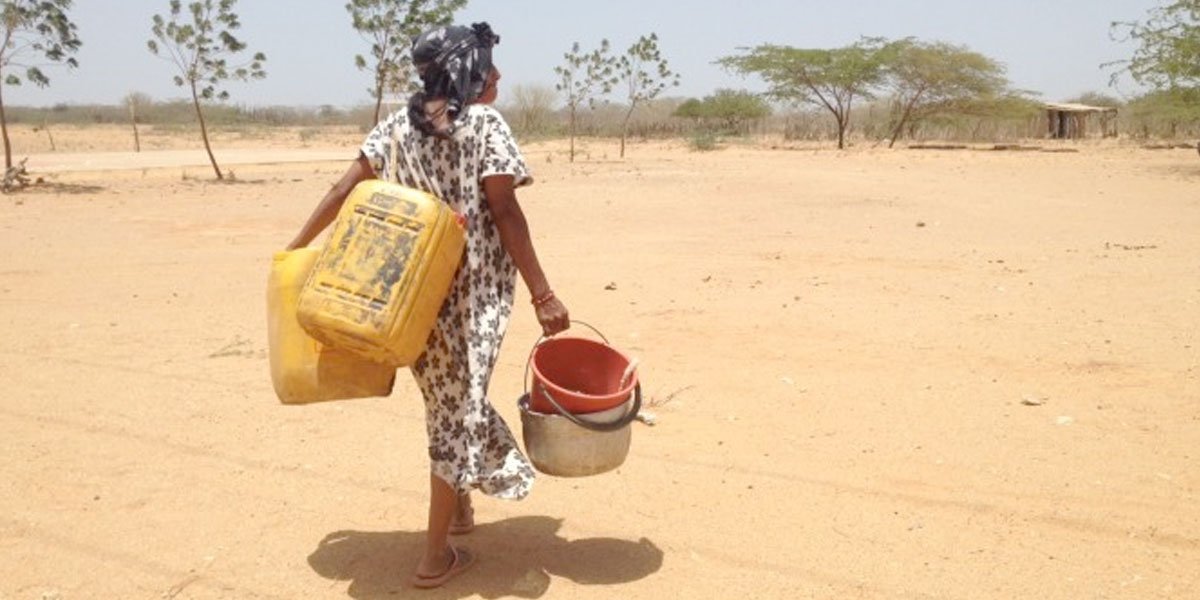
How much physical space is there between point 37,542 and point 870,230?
31.6 ft

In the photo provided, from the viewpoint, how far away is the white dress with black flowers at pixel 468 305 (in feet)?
9.02

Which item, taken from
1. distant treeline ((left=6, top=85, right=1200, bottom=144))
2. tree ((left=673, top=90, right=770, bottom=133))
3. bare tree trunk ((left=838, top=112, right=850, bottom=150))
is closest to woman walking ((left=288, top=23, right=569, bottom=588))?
distant treeline ((left=6, top=85, right=1200, bottom=144))

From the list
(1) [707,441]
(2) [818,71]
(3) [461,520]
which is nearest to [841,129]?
(2) [818,71]

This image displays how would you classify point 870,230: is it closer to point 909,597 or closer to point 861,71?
point 909,597

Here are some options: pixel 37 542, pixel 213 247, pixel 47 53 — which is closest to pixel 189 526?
pixel 37 542

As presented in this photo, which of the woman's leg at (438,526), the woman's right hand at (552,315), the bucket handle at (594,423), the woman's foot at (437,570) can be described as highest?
the woman's right hand at (552,315)

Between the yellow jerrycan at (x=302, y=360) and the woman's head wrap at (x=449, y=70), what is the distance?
52 cm

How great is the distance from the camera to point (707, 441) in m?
4.32

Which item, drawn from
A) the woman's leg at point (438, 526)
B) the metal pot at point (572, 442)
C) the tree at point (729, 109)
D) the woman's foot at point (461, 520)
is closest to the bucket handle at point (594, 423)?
the metal pot at point (572, 442)

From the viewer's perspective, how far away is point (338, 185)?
9.66 feet

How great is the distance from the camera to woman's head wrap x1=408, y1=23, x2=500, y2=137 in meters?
2.73

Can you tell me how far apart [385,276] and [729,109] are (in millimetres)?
49542

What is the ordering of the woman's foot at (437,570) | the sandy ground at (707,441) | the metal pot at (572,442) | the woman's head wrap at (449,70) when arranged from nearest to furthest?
the woman's head wrap at (449,70) → the metal pot at (572,442) → the woman's foot at (437,570) → the sandy ground at (707,441)

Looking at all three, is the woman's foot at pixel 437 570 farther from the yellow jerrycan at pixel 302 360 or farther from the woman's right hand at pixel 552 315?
the woman's right hand at pixel 552 315
